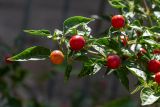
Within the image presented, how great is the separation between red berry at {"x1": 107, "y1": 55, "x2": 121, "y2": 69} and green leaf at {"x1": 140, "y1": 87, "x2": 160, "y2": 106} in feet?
0.39

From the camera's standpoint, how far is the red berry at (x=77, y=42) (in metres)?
1.49

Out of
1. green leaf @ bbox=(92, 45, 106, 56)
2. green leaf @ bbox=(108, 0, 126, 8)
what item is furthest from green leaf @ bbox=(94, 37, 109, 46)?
green leaf @ bbox=(108, 0, 126, 8)

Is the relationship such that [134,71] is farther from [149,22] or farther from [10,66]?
[10,66]

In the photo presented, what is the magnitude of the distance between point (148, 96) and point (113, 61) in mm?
150

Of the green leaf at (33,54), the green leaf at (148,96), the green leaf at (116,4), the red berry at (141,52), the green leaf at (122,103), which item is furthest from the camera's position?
the green leaf at (122,103)

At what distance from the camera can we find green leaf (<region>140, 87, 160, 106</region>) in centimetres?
140

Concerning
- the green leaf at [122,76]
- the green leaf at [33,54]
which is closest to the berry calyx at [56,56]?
the green leaf at [33,54]

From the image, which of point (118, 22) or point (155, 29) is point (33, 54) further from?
point (155, 29)

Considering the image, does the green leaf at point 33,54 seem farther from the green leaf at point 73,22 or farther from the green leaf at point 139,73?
the green leaf at point 139,73

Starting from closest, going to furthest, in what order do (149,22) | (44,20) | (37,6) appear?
(149,22) → (44,20) → (37,6)

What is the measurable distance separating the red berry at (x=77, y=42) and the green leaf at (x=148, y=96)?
211 millimetres

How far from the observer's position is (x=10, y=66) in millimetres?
2594

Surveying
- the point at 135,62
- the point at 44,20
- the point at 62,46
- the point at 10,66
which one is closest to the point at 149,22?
the point at 135,62

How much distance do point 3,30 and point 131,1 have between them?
3.69 meters
